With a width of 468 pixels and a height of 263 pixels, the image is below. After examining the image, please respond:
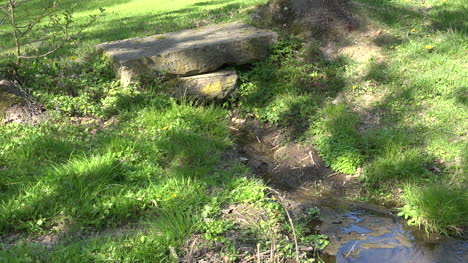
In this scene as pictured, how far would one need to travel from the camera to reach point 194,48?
251 inches

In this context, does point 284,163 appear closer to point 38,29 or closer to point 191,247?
point 191,247

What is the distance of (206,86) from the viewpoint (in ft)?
20.8

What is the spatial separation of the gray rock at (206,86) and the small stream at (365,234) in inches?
69.9

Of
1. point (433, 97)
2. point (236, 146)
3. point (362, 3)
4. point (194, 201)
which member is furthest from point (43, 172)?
point (362, 3)

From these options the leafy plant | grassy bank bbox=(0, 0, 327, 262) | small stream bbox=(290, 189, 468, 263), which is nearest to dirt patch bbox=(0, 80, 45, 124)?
grassy bank bbox=(0, 0, 327, 262)

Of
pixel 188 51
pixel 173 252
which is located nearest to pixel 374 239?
pixel 173 252

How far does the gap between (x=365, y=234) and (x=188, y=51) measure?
364 centimetres

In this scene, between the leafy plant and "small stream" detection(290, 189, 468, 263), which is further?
the leafy plant

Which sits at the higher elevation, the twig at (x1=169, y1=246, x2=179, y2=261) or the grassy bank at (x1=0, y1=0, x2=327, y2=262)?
the grassy bank at (x1=0, y1=0, x2=327, y2=262)

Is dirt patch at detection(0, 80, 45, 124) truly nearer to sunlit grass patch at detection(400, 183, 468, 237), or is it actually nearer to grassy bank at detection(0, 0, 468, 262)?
grassy bank at detection(0, 0, 468, 262)

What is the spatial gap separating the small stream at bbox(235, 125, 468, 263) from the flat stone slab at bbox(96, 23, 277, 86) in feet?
7.35

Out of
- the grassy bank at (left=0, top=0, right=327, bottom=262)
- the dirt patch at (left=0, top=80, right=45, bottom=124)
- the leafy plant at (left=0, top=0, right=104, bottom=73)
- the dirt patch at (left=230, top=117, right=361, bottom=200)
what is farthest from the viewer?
the dirt patch at (left=0, top=80, right=45, bottom=124)

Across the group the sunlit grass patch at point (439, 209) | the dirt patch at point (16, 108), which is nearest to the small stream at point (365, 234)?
the sunlit grass patch at point (439, 209)

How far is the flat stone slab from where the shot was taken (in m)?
6.20
